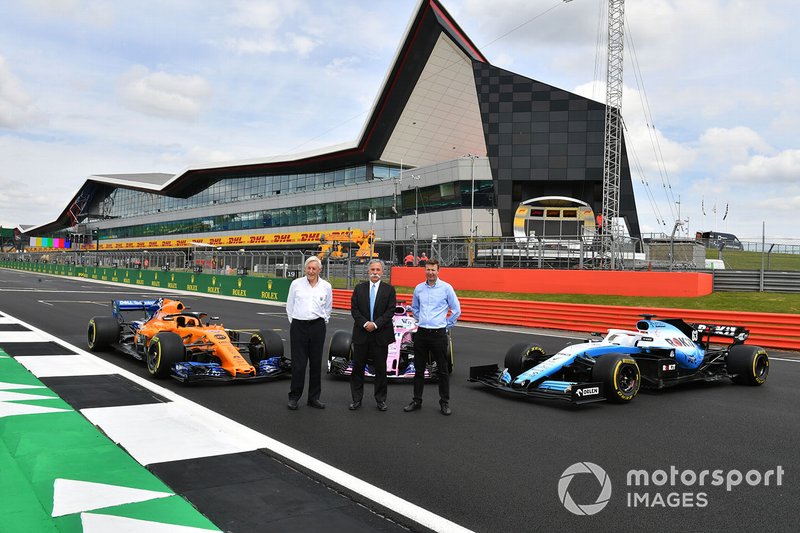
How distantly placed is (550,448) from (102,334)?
8631mm

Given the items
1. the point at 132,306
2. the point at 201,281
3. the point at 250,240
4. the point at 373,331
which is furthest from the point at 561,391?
the point at 250,240

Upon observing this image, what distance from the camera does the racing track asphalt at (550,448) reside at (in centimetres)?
402

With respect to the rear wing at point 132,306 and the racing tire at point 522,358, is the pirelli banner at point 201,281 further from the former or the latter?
the racing tire at point 522,358

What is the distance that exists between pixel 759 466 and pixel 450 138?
59997 millimetres

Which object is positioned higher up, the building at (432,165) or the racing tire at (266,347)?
the building at (432,165)

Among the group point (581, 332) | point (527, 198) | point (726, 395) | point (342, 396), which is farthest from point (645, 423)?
point (527, 198)

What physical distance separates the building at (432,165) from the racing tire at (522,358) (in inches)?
Result: 1557

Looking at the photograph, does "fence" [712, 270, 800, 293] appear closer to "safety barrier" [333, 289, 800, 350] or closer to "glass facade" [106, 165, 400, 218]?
"safety barrier" [333, 289, 800, 350]

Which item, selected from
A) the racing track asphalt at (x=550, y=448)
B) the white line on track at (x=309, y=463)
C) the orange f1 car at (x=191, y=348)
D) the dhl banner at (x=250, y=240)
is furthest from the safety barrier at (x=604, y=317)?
the dhl banner at (x=250, y=240)

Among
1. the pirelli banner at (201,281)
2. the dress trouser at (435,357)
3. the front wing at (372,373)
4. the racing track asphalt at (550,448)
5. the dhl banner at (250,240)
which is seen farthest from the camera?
the dhl banner at (250,240)

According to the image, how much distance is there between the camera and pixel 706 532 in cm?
373

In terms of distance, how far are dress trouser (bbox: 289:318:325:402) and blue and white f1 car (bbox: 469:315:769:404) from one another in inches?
99.1

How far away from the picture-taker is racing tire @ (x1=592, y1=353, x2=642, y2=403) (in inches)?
291

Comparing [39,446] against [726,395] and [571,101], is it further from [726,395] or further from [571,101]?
[571,101]
